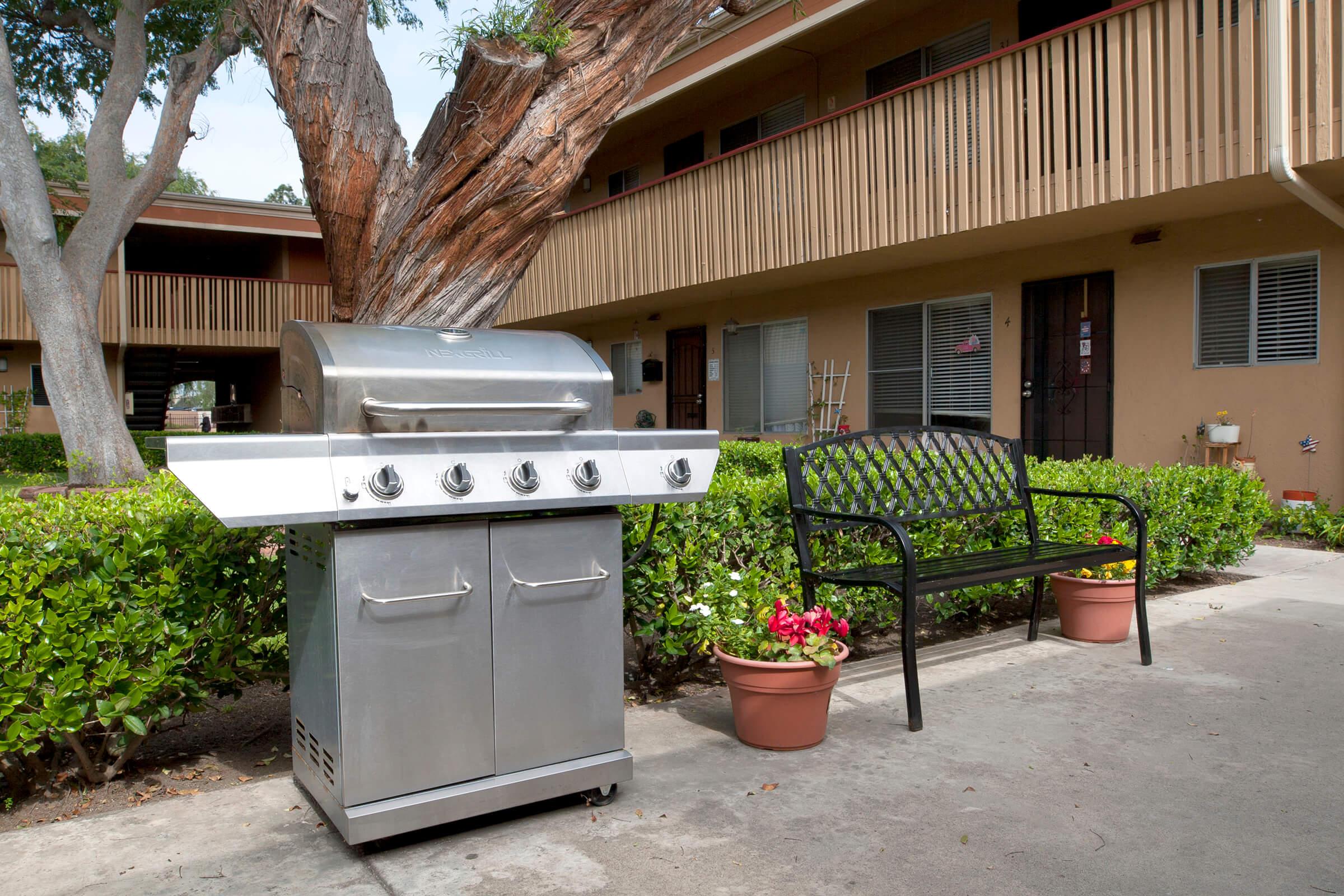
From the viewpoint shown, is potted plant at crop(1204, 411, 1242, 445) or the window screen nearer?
potted plant at crop(1204, 411, 1242, 445)

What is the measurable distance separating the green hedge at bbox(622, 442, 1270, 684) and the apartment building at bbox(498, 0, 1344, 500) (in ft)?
8.23

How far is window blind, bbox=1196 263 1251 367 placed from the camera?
27.5 feet

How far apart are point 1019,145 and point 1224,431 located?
3.23 metres

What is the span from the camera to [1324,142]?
6.63m

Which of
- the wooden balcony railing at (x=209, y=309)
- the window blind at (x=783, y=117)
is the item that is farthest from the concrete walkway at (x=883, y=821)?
the wooden balcony railing at (x=209, y=309)

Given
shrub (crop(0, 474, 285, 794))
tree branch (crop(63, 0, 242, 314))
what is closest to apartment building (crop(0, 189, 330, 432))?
tree branch (crop(63, 0, 242, 314))

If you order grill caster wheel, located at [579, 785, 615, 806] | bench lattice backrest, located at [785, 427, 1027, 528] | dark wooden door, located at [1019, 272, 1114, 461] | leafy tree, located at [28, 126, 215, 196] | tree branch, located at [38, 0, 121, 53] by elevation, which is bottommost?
grill caster wheel, located at [579, 785, 615, 806]

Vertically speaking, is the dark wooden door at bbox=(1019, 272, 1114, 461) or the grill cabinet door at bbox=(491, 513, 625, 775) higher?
the dark wooden door at bbox=(1019, 272, 1114, 461)

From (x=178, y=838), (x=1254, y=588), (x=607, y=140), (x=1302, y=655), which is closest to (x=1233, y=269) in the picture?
(x=1254, y=588)

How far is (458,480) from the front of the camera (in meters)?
2.57

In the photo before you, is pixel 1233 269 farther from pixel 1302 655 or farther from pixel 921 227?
pixel 1302 655

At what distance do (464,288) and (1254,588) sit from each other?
18.1ft

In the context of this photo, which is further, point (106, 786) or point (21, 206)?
point (21, 206)

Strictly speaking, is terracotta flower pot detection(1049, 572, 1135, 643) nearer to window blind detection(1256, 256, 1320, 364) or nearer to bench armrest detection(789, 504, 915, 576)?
bench armrest detection(789, 504, 915, 576)
